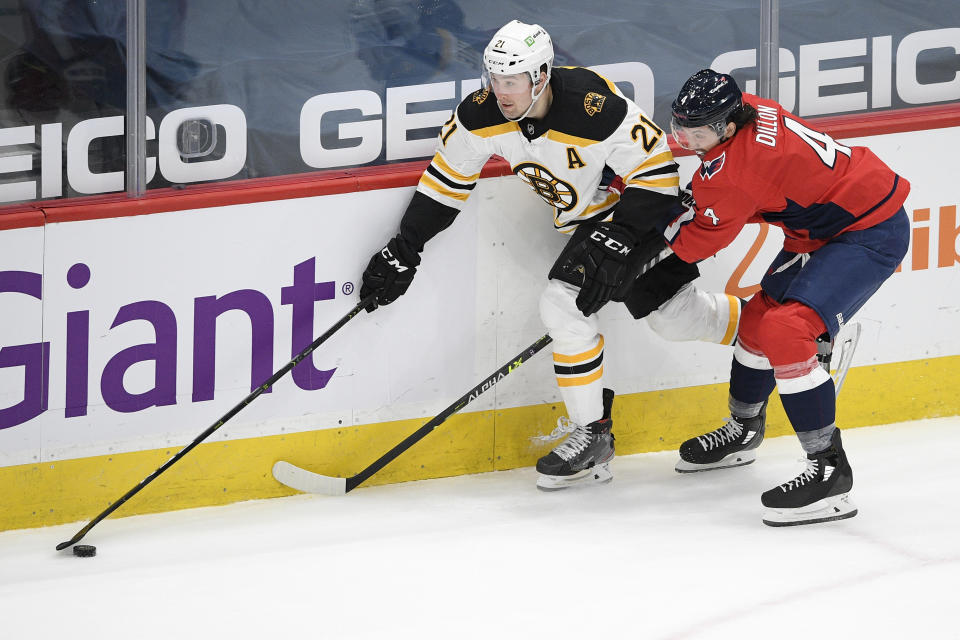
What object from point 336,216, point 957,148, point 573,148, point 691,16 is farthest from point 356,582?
point 957,148

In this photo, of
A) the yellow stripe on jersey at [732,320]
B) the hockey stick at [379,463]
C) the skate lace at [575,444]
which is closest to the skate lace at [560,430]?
the skate lace at [575,444]

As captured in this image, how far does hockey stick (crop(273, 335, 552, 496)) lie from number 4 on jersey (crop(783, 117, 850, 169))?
2.75 ft

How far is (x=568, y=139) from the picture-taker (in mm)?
3439

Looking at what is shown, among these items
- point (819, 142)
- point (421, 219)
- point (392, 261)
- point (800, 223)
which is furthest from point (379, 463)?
point (819, 142)

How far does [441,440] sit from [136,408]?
0.84m

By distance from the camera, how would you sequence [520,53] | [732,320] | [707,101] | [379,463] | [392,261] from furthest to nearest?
1. [732,320]
2. [379,463]
3. [392,261]
4. [520,53]
5. [707,101]

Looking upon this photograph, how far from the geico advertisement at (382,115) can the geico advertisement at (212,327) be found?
0.16 m

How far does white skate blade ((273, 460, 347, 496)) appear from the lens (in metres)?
3.61

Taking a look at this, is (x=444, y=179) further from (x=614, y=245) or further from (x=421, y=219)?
(x=614, y=245)

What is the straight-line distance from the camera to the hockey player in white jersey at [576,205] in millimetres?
3424

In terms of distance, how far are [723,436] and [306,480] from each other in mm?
1153

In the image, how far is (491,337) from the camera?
12.4 feet

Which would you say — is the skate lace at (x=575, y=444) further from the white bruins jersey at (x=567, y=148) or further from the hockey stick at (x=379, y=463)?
the white bruins jersey at (x=567, y=148)

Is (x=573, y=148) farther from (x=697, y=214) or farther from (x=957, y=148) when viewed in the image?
(x=957, y=148)
